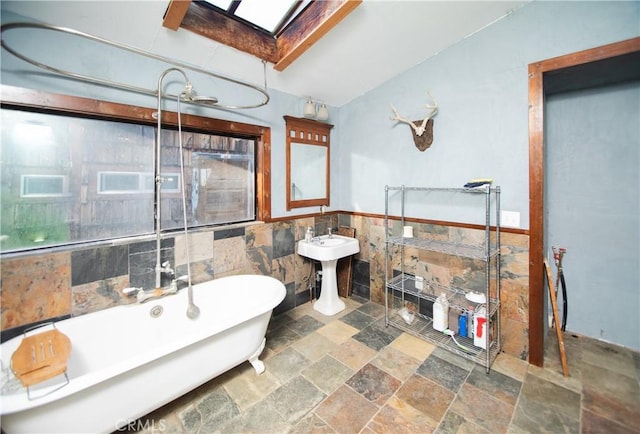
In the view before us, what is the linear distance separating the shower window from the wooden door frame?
247 cm

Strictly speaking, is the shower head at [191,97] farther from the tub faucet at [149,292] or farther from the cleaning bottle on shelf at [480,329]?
the cleaning bottle on shelf at [480,329]

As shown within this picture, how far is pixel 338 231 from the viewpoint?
332cm

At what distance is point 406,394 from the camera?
1738mm

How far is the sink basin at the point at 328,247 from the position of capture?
2.63 m

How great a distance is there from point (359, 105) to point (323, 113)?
48 centimetres

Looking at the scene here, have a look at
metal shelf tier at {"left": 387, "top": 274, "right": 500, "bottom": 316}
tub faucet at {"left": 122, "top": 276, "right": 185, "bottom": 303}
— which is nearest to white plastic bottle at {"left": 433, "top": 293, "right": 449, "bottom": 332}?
metal shelf tier at {"left": 387, "top": 274, "right": 500, "bottom": 316}

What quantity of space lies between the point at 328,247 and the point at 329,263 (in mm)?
245

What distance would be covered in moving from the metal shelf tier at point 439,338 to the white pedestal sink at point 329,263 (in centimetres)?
62

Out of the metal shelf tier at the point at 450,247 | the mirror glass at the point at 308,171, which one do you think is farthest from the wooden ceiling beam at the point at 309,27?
the metal shelf tier at the point at 450,247

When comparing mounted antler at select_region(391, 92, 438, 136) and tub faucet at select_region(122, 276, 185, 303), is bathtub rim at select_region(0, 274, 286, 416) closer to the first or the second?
tub faucet at select_region(122, 276, 185, 303)

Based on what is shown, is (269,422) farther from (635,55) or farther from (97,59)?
(635,55)

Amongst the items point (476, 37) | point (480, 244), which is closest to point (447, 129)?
point (476, 37)

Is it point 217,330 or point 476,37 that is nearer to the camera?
point 217,330

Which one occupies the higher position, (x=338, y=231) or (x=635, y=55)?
(x=635, y=55)
